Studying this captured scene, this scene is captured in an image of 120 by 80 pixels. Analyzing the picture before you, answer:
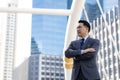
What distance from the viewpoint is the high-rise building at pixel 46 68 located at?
251 ft

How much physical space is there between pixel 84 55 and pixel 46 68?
76931mm

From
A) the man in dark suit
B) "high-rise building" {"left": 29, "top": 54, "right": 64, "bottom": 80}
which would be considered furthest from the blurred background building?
the man in dark suit

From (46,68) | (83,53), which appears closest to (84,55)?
(83,53)

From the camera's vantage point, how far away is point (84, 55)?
2.92 metres

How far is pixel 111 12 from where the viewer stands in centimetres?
5309

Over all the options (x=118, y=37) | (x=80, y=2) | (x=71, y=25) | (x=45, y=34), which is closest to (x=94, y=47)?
(x=80, y=2)

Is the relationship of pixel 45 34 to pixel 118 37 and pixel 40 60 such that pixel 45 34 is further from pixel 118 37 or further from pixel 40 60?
pixel 118 37

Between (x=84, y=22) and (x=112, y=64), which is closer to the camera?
(x=84, y=22)

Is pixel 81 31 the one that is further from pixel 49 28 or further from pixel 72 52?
pixel 49 28

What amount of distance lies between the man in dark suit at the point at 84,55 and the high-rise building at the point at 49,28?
8599cm

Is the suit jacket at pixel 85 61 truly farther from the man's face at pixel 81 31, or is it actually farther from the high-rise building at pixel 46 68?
the high-rise building at pixel 46 68

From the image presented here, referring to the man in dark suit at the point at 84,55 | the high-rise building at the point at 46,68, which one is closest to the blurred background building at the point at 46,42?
the high-rise building at the point at 46,68

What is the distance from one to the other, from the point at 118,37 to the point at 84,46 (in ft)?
149

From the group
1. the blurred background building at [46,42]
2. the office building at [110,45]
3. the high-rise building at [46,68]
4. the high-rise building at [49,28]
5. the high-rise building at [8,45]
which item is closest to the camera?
the office building at [110,45]
